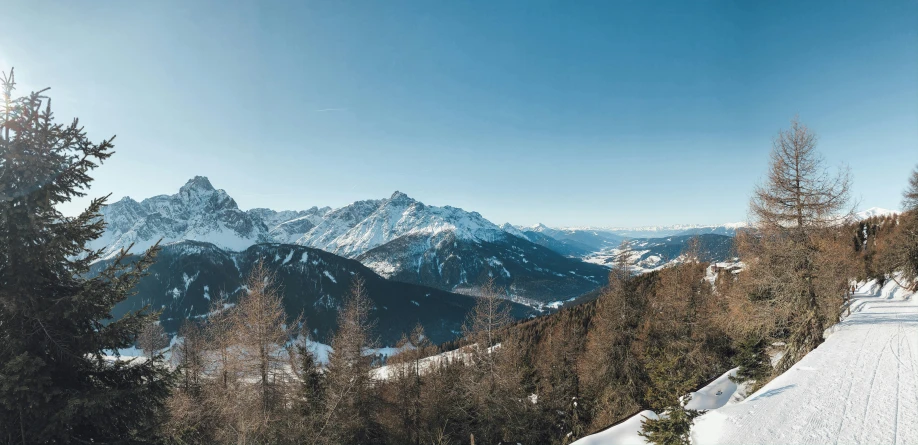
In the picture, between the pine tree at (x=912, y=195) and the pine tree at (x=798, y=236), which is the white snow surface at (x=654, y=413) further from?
the pine tree at (x=912, y=195)

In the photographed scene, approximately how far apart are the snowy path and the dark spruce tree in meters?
14.7

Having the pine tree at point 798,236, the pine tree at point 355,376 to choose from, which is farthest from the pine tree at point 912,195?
the pine tree at point 355,376

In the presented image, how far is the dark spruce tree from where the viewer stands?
746 cm

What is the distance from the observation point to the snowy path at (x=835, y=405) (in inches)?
296

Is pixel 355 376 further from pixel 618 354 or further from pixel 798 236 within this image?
pixel 798 236

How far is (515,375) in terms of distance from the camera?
2806 cm

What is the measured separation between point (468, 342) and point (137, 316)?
26.6 meters

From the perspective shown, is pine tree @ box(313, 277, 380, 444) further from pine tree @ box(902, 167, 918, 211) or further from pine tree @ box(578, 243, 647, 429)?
pine tree @ box(902, 167, 918, 211)

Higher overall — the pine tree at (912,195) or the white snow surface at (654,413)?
the pine tree at (912,195)

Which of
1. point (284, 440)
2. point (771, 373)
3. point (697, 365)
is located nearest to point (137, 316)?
point (284, 440)

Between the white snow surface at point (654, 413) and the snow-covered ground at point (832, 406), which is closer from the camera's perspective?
the snow-covered ground at point (832, 406)

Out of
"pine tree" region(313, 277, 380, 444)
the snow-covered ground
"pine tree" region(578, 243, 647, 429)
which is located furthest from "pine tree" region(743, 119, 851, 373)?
"pine tree" region(313, 277, 380, 444)

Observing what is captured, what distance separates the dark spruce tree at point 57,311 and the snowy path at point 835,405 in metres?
14.7

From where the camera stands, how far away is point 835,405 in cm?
873
